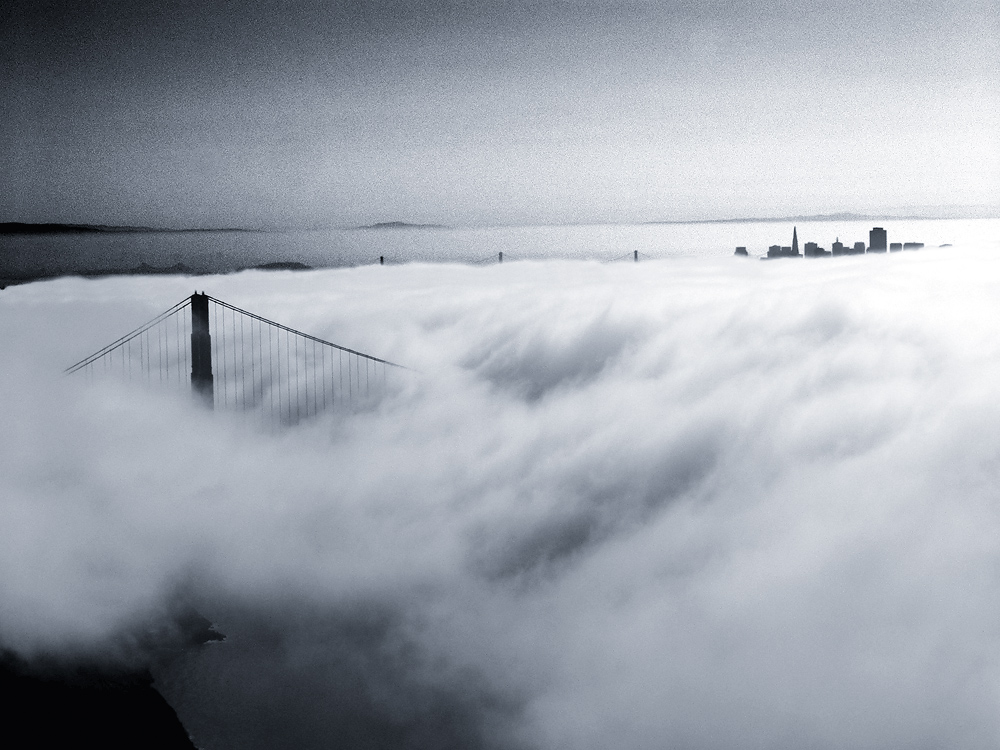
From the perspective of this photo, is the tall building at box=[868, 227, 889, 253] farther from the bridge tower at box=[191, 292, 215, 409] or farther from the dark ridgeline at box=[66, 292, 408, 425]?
the bridge tower at box=[191, 292, 215, 409]

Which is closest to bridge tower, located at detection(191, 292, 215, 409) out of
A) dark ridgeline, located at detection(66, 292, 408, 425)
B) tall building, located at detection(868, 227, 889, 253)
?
dark ridgeline, located at detection(66, 292, 408, 425)

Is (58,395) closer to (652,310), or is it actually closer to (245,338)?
(245,338)

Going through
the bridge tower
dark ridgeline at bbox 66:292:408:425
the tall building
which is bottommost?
dark ridgeline at bbox 66:292:408:425

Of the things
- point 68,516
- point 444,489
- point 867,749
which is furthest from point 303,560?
point 867,749

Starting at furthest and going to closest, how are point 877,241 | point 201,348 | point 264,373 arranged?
point 264,373, point 877,241, point 201,348

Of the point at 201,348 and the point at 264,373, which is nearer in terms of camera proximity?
the point at 201,348

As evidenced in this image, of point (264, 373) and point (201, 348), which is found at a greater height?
point (201, 348)

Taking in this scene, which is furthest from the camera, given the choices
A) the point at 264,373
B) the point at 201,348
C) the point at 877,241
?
the point at 264,373

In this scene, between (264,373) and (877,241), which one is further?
(264,373)

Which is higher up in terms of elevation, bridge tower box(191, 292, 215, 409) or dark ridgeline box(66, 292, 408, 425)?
bridge tower box(191, 292, 215, 409)
